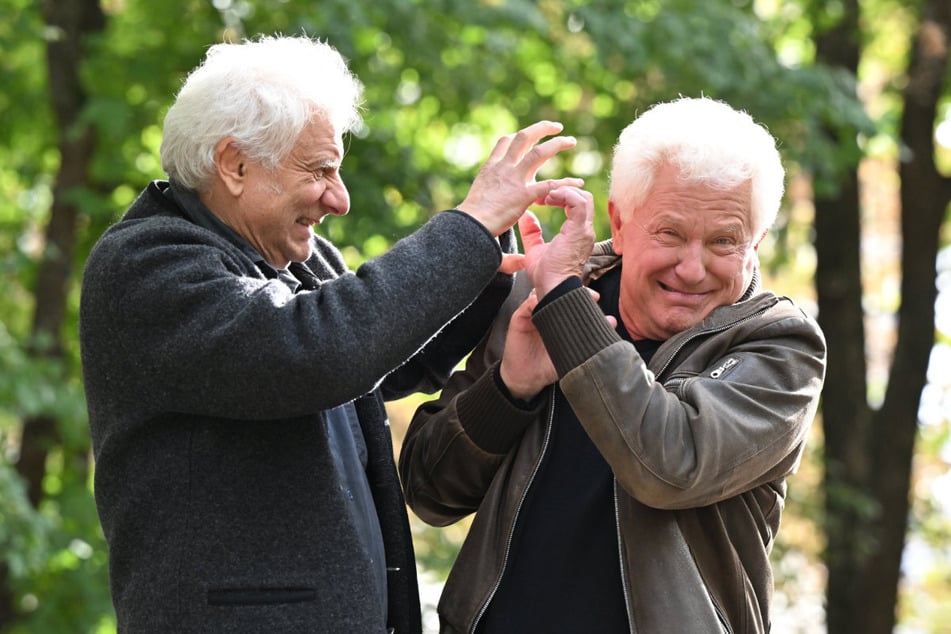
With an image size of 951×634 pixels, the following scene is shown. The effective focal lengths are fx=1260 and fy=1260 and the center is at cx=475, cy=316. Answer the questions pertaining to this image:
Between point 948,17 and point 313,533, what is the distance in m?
7.54

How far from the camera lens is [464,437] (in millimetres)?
2432

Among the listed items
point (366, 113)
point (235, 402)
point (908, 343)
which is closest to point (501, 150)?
point (235, 402)

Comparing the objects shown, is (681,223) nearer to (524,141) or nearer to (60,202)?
(524,141)

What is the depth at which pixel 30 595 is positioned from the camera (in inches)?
253

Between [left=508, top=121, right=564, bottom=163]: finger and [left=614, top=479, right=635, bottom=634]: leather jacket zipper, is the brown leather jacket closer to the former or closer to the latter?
[left=614, top=479, right=635, bottom=634]: leather jacket zipper

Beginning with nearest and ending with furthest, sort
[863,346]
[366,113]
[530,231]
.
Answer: [530,231]
[366,113]
[863,346]

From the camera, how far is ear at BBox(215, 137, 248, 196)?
7.18 feet

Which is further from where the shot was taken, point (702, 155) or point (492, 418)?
point (492, 418)

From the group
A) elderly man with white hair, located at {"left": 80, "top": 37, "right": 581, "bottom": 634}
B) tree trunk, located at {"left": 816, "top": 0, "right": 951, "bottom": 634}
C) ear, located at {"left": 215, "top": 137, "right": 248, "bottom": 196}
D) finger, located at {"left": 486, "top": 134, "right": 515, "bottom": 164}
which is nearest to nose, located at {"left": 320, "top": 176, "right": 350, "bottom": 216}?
elderly man with white hair, located at {"left": 80, "top": 37, "right": 581, "bottom": 634}

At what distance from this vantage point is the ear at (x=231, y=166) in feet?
7.18

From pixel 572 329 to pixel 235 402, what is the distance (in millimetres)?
581

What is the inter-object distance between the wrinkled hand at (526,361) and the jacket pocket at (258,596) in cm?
55

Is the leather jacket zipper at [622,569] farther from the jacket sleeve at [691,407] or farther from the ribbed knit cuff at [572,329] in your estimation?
the ribbed knit cuff at [572,329]

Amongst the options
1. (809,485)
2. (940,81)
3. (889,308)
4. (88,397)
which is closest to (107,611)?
(88,397)
